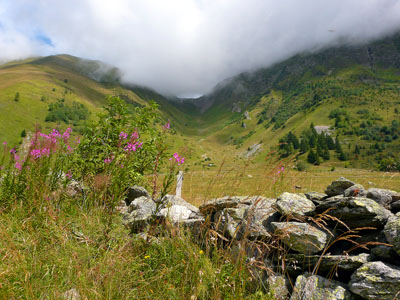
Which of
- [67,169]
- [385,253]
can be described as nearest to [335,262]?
[385,253]

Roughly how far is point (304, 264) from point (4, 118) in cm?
18261

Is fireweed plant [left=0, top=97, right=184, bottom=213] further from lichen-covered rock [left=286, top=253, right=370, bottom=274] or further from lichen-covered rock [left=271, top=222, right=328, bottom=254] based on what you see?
lichen-covered rock [left=286, top=253, right=370, bottom=274]

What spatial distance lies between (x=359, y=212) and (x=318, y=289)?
1.39m

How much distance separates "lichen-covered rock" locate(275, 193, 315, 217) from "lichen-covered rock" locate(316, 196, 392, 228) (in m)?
0.44

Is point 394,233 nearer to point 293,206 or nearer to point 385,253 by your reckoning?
point 385,253

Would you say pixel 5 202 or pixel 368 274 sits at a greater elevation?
pixel 5 202

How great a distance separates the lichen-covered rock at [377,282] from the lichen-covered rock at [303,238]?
562 millimetres

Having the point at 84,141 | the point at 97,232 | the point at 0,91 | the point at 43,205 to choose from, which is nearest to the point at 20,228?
the point at 43,205

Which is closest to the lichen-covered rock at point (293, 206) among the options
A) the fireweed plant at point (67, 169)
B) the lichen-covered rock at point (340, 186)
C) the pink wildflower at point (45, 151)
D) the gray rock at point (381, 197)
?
the lichen-covered rock at point (340, 186)

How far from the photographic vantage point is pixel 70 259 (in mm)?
2680

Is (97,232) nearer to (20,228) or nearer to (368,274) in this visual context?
(20,228)

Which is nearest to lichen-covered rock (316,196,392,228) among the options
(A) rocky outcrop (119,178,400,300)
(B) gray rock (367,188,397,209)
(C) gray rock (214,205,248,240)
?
(A) rocky outcrop (119,178,400,300)

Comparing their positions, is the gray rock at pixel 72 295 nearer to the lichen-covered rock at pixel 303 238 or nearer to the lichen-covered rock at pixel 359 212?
the lichen-covered rock at pixel 303 238

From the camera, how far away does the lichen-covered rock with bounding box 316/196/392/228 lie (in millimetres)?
3447
